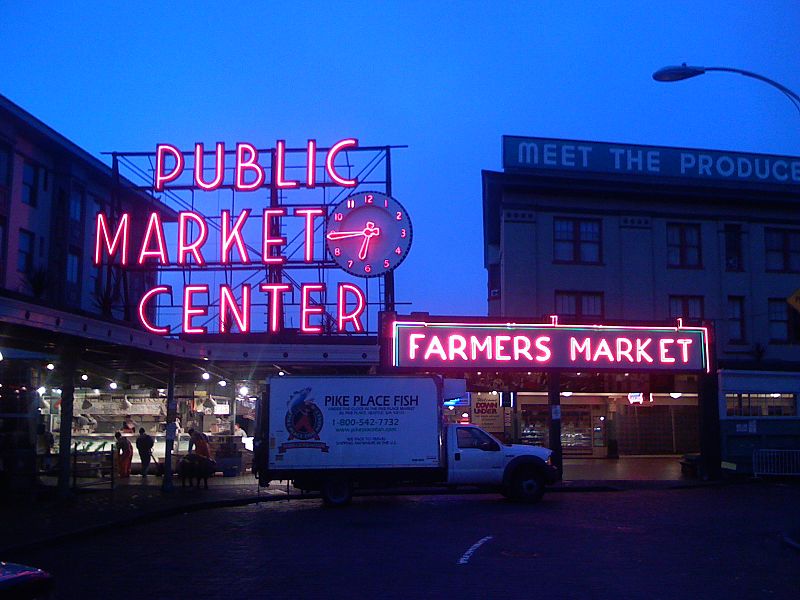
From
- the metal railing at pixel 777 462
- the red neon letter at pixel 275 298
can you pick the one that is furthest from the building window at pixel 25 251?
the metal railing at pixel 777 462

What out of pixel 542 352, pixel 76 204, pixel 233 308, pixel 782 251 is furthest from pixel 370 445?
pixel 76 204

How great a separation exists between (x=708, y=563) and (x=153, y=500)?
1359 centimetres

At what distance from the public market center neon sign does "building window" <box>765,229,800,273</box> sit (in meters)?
17.9

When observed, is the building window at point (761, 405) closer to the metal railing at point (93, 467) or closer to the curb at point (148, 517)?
the curb at point (148, 517)

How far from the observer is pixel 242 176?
112ft

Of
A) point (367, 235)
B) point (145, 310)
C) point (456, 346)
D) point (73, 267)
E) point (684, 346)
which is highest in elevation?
point (367, 235)

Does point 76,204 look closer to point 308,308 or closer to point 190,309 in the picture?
point 190,309

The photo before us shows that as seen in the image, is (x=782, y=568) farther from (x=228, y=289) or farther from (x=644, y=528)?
Result: (x=228, y=289)

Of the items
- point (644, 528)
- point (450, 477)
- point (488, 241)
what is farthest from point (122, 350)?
point (488, 241)

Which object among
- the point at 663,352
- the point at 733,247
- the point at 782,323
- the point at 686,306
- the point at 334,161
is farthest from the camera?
the point at 733,247

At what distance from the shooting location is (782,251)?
1479 inches

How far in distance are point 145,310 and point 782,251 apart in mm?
26112

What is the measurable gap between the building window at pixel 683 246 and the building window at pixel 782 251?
3181 millimetres

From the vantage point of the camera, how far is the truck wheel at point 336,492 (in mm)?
21094
